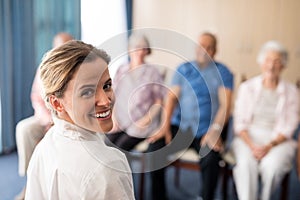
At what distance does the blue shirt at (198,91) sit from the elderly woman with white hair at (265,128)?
185 millimetres

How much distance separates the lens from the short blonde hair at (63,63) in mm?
760

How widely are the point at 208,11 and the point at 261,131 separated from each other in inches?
83.3

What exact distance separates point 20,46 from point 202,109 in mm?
1650

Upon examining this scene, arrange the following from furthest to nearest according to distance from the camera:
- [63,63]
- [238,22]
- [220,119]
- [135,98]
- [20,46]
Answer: [238,22] → [20,46] → [220,119] → [135,98] → [63,63]

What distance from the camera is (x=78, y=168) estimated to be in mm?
762

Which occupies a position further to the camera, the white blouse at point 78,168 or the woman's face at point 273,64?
the woman's face at point 273,64

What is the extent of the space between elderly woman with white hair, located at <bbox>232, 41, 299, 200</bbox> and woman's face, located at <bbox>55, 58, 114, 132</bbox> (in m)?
1.51

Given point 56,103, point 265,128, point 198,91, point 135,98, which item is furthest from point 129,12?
point 56,103

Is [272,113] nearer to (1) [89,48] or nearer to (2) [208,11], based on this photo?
(1) [89,48]

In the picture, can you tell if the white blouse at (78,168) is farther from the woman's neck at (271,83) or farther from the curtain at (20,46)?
the curtain at (20,46)

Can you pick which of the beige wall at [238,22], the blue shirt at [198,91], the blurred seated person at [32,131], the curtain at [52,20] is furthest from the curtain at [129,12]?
the blue shirt at [198,91]

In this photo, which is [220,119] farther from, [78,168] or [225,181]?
[78,168]

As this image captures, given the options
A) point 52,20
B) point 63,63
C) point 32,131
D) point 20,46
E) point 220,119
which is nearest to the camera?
point 63,63

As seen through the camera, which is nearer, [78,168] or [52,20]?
[78,168]
